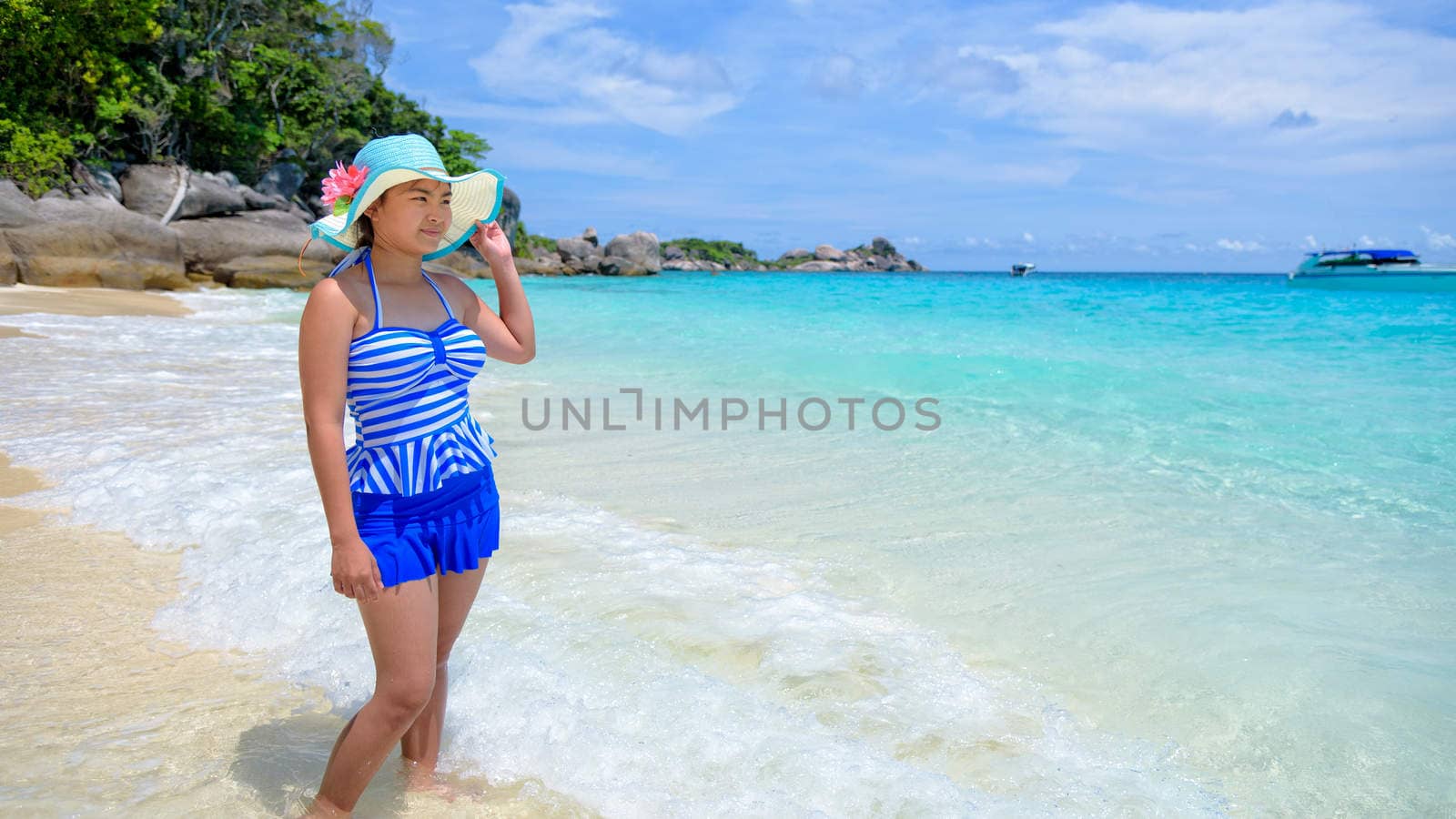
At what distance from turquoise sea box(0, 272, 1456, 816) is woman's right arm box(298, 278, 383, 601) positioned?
32.5 inches

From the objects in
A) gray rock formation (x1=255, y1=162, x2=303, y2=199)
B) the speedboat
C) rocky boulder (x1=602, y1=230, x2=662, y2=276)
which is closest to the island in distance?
rocky boulder (x1=602, y1=230, x2=662, y2=276)

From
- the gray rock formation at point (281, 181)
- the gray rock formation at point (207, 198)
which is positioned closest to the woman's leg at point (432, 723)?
the gray rock formation at point (207, 198)

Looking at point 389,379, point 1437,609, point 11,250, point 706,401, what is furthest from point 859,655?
point 11,250

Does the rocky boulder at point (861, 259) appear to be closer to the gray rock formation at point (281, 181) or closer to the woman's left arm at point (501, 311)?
the gray rock formation at point (281, 181)

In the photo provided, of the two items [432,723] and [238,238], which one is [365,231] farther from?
[238,238]

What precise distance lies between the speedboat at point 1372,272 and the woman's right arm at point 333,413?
50.5m

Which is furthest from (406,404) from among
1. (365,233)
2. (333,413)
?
(365,233)

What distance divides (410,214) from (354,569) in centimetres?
77

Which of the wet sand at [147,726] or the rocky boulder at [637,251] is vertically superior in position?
the rocky boulder at [637,251]

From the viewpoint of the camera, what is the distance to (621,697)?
287 centimetres

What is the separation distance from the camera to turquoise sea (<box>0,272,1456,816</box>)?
2.63 m

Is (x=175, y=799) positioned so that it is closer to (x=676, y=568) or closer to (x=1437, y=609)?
(x=676, y=568)

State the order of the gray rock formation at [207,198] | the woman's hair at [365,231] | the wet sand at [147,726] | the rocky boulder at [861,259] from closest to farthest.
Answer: the woman's hair at [365,231], the wet sand at [147,726], the gray rock formation at [207,198], the rocky boulder at [861,259]

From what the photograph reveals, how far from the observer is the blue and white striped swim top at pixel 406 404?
1992mm
